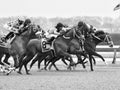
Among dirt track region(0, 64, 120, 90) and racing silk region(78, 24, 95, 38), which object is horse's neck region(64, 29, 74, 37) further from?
dirt track region(0, 64, 120, 90)

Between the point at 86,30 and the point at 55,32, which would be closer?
the point at 86,30

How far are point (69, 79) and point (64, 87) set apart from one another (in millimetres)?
3130

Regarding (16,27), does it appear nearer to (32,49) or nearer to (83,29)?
(32,49)

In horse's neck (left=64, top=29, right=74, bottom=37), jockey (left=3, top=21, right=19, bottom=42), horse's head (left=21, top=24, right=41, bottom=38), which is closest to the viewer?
horse's head (left=21, top=24, right=41, bottom=38)

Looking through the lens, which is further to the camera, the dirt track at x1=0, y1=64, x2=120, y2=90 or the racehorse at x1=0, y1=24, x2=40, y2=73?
the racehorse at x1=0, y1=24, x2=40, y2=73

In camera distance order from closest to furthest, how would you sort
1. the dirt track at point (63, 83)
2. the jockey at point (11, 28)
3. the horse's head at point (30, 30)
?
the dirt track at point (63, 83), the horse's head at point (30, 30), the jockey at point (11, 28)

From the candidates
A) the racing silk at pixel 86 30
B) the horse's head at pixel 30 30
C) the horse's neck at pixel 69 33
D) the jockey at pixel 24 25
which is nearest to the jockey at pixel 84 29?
the racing silk at pixel 86 30

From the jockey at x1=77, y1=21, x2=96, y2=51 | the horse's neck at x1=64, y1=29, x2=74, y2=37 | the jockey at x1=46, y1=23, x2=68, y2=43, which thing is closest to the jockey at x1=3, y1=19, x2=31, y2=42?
the jockey at x1=46, y1=23, x2=68, y2=43

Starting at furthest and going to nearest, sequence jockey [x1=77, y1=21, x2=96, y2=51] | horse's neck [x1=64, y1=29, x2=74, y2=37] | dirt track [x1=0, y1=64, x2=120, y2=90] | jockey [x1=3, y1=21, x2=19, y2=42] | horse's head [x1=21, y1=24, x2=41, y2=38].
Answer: horse's neck [x1=64, y1=29, x2=74, y2=37] < jockey [x1=77, y1=21, x2=96, y2=51] < jockey [x1=3, y1=21, x2=19, y2=42] < horse's head [x1=21, y1=24, x2=41, y2=38] < dirt track [x1=0, y1=64, x2=120, y2=90]

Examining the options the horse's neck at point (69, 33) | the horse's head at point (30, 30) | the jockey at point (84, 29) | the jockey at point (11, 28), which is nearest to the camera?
the horse's head at point (30, 30)

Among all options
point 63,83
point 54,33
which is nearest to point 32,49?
point 54,33

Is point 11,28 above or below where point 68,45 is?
above

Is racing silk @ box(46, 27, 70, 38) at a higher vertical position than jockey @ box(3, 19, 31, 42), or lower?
lower

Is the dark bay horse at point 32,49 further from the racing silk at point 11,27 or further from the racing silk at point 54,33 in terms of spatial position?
the racing silk at point 54,33
